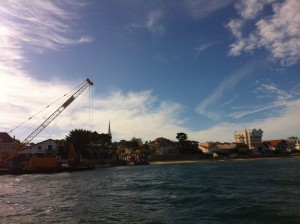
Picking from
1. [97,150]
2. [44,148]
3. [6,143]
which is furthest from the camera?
[97,150]

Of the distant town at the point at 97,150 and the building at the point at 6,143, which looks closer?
the building at the point at 6,143

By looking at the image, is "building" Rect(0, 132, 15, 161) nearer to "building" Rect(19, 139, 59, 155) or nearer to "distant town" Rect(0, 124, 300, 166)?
"distant town" Rect(0, 124, 300, 166)

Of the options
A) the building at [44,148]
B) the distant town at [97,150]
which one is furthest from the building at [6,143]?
the building at [44,148]

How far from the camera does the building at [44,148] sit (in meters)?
132

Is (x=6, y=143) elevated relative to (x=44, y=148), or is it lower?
elevated

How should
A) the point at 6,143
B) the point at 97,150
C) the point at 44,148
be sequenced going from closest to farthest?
the point at 6,143 < the point at 44,148 < the point at 97,150

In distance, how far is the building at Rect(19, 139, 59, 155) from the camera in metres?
132

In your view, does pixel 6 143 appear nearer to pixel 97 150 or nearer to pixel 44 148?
pixel 44 148

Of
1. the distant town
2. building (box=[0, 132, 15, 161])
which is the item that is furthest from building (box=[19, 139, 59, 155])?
building (box=[0, 132, 15, 161])

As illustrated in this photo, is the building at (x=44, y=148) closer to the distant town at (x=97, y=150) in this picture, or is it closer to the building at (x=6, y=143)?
the distant town at (x=97, y=150)

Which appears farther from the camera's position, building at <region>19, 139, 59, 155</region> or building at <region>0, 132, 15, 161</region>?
building at <region>19, 139, 59, 155</region>

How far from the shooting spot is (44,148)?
440ft

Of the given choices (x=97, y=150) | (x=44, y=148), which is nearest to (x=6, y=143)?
(x=44, y=148)

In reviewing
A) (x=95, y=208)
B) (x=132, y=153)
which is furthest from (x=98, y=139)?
(x=95, y=208)
